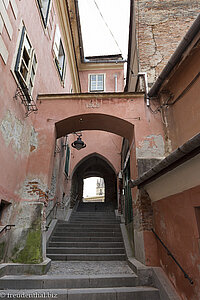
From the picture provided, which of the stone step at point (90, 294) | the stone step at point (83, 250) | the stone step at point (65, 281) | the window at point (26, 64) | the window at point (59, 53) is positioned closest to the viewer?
the stone step at point (90, 294)

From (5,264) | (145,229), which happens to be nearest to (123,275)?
(145,229)

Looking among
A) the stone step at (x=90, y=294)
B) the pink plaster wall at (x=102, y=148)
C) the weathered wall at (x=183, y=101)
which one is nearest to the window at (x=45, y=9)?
the weathered wall at (x=183, y=101)

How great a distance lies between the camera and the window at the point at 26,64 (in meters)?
4.80

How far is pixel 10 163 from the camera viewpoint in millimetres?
4574

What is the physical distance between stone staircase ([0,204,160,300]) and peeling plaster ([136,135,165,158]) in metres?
3.01

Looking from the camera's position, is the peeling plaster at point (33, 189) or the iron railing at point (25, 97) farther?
the peeling plaster at point (33, 189)

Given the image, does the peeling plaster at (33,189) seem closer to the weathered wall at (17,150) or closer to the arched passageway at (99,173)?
the weathered wall at (17,150)

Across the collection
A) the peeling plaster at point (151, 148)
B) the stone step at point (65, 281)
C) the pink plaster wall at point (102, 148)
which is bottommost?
the stone step at point (65, 281)

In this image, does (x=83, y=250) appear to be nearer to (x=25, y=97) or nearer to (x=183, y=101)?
(x=25, y=97)

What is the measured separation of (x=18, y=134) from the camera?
4.98 m

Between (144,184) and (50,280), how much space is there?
9.65ft

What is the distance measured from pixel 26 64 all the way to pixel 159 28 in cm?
563

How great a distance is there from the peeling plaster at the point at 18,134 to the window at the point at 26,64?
33.8 inches

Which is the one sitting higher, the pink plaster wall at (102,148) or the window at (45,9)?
the window at (45,9)
